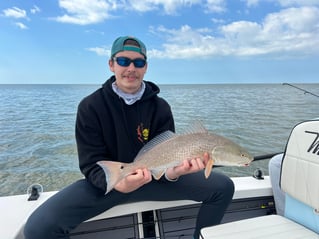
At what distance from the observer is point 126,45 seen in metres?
1.95

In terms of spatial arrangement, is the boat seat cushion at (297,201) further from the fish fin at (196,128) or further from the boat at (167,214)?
the fish fin at (196,128)

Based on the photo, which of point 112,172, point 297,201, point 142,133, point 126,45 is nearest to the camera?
point 112,172

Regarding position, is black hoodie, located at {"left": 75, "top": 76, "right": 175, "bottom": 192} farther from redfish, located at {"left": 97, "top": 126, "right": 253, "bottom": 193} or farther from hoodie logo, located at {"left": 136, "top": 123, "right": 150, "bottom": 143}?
redfish, located at {"left": 97, "top": 126, "right": 253, "bottom": 193}

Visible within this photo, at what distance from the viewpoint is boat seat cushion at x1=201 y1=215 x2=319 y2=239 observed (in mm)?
1593

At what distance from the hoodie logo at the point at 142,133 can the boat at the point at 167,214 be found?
48 cm

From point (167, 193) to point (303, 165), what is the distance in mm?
941

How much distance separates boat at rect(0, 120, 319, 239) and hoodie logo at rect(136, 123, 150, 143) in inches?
18.9

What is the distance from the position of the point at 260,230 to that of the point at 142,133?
105 centimetres

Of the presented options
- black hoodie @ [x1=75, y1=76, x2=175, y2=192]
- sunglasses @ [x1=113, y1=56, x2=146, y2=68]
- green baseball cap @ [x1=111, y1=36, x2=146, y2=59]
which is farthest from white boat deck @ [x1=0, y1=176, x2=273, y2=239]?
green baseball cap @ [x1=111, y1=36, x2=146, y2=59]

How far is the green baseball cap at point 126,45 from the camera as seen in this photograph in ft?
6.39

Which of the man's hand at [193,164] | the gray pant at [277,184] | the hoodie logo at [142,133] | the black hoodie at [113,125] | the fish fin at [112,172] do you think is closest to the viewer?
the fish fin at [112,172]

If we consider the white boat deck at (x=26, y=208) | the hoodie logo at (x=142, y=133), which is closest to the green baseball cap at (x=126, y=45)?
the hoodie logo at (x=142, y=133)

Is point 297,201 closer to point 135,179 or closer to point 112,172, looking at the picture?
point 135,179

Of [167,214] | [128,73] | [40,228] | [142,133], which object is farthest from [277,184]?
[40,228]
